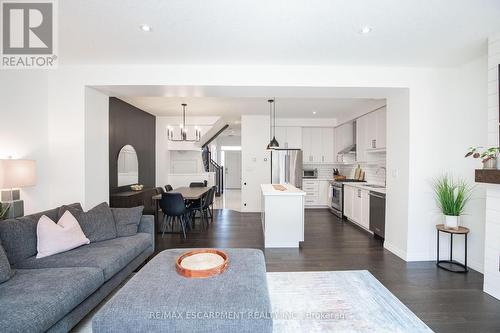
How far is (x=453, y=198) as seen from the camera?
3.08 meters

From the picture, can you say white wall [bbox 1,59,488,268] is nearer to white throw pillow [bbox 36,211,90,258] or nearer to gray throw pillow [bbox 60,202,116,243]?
gray throw pillow [bbox 60,202,116,243]

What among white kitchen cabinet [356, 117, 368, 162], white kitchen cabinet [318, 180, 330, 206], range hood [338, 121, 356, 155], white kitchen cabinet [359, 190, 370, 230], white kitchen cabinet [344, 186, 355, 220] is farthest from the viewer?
white kitchen cabinet [318, 180, 330, 206]

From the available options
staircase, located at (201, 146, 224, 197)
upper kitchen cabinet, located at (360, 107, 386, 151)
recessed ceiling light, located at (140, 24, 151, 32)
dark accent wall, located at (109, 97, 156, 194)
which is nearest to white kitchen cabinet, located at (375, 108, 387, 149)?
upper kitchen cabinet, located at (360, 107, 386, 151)

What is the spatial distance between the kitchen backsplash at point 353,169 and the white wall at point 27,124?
21.0ft

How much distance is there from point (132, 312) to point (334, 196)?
231 inches

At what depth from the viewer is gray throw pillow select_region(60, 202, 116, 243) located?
8.98 ft

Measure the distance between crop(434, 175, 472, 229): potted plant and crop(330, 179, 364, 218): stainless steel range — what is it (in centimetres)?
276

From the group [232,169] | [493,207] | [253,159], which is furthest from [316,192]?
[232,169]

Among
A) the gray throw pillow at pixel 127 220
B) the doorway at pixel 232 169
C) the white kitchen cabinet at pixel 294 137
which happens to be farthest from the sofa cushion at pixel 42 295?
the doorway at pixel 232 169

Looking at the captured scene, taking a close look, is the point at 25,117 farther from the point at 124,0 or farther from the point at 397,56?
the point at 397,56

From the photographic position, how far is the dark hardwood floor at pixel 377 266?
7.13ft

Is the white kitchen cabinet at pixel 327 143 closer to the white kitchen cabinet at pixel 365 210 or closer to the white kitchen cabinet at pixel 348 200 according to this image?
the white kitchen cabinet at pixel 348 200

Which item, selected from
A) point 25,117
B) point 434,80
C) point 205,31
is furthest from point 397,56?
point 25,117

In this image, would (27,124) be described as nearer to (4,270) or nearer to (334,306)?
(4,270)
